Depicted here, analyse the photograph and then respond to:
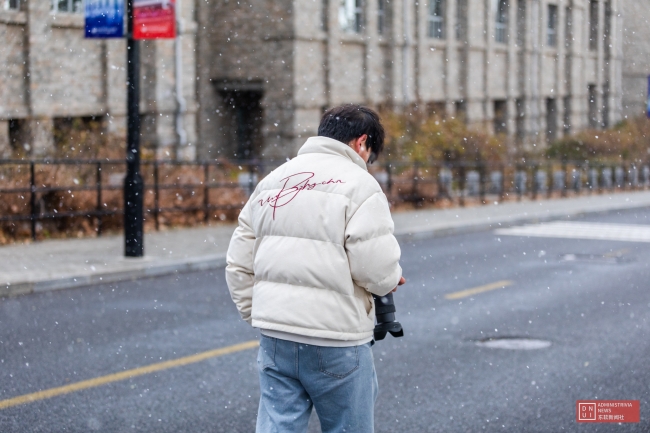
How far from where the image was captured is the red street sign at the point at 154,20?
13.5 meters

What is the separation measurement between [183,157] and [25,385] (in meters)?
18.4

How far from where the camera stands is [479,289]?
1198cm

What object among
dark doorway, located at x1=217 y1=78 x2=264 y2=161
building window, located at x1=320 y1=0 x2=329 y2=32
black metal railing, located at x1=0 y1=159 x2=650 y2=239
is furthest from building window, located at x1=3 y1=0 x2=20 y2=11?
building window, located at x1=320 y1=0 x2=329 y2=32

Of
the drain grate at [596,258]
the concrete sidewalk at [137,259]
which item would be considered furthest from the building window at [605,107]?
the drain grate at [596,258]

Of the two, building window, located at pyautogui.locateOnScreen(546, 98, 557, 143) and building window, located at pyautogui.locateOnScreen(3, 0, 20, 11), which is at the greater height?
building window, located at pyautogui.locateOnScreen(3, 0, 20, 11)

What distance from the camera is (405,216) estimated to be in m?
22.2

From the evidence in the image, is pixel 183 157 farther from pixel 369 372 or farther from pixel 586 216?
pixel 369 372

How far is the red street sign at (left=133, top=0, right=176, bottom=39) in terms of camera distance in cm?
1352

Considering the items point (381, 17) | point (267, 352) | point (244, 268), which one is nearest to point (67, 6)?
point (381, 17)

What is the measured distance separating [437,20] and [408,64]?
10.5 ft

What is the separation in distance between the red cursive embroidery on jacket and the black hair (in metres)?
0.20

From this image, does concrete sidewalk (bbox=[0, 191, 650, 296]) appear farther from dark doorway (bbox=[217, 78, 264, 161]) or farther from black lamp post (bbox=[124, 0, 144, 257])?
dark doorway (bbox=[217, 78, 264, 161])

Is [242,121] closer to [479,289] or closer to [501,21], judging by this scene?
[501,21]

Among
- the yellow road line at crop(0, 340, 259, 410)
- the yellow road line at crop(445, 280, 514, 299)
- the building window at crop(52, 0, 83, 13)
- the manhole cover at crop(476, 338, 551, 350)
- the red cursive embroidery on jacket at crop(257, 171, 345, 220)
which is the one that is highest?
the building window at crop(52, 0, 83, 13)
